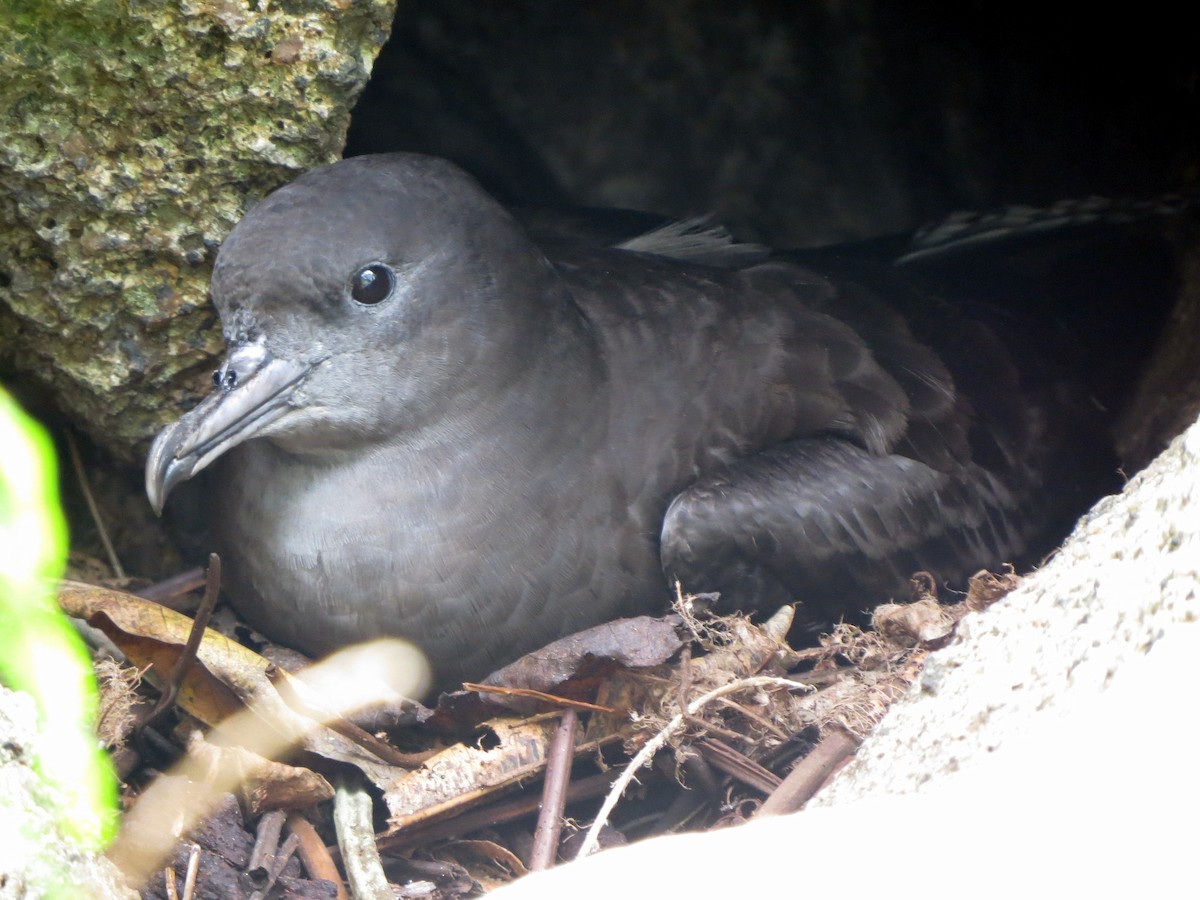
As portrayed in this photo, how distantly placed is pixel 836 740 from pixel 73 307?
1.87m

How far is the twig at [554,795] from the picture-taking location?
2457 millimetres

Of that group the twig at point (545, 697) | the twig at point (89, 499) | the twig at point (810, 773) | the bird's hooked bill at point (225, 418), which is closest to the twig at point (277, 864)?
the twig at point (545, 697)

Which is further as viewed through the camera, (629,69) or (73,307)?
(629,69)

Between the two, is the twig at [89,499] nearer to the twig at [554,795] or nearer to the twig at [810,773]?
the twig at [554,795]

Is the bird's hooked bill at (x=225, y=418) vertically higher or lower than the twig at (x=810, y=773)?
higher

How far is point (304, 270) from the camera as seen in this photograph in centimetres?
276

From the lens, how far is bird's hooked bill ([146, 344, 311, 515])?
275 centimetres

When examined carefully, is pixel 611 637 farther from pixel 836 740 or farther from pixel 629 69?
pixel 629 69

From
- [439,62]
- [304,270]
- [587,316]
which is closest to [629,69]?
[439,62]

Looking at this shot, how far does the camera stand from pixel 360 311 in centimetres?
287

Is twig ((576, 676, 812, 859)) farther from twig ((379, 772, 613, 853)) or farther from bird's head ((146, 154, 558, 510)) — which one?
bird's head ((146, 154, 558, 510))

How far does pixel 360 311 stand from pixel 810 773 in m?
1.31

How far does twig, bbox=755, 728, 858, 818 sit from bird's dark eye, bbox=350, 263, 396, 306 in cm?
129

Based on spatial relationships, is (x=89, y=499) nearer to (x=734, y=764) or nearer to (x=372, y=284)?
(x=372, y=284)
